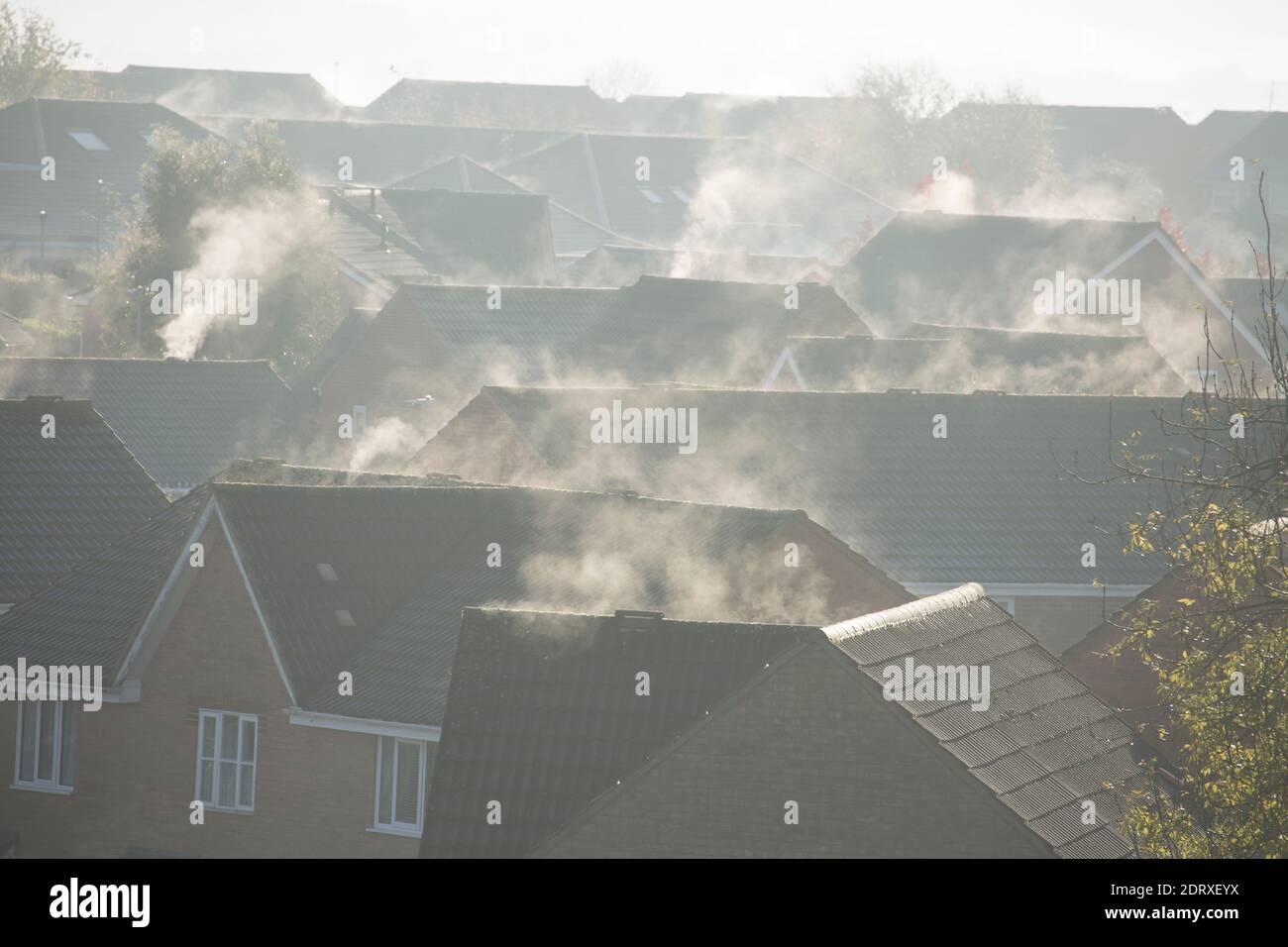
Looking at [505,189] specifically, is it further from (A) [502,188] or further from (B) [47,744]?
(B) [47,744]

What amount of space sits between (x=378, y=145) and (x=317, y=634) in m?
87.7

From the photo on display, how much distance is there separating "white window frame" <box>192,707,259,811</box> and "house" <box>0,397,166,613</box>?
6.01 meters

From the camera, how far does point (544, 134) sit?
4360 inches

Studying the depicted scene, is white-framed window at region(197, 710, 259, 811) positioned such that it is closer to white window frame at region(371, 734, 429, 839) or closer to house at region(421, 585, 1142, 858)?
white window frame at region(371, 734, 429, 839)

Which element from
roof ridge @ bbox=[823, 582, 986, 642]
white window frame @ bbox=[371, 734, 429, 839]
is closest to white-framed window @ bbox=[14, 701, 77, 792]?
white window frame @ bbox=[371, 734, 429, 839]

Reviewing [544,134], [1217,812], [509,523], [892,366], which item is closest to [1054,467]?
[892,366]

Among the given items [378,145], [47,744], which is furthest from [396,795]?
[378,145]

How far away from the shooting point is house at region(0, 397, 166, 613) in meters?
27.7

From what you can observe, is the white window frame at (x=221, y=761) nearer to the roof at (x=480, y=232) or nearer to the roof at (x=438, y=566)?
the roof at (x=438, y=566)

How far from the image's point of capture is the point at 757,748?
15.2 m

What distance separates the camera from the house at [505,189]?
85.3 meters

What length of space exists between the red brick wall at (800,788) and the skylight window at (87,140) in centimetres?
7937
